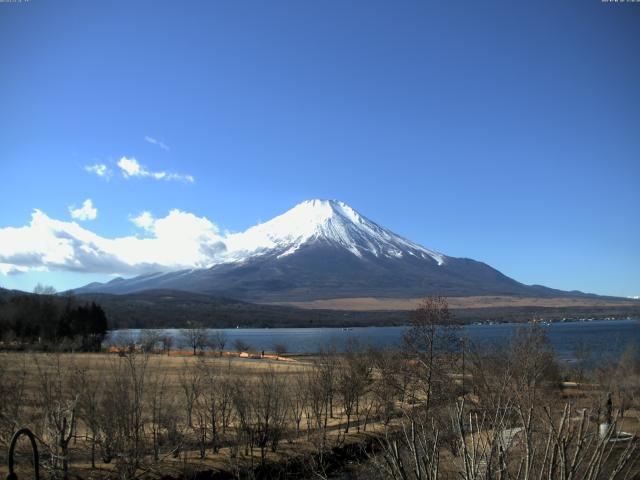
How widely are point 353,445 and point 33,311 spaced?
8036 centimetres

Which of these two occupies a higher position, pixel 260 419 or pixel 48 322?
pixel 48 322

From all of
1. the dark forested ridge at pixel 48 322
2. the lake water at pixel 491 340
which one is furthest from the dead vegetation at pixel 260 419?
the dark forested ridge at pixel 48 322

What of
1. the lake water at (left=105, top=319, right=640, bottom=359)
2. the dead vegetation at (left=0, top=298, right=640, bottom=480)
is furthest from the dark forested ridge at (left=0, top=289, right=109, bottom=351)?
the dead vegetation at (left=0, top=298, right=640, bottom=480)

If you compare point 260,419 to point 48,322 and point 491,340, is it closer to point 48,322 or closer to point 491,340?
point 491,340

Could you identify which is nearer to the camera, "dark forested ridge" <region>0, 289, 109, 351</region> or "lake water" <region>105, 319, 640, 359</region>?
"lake water" <region>105, 319, 640, 359</region>

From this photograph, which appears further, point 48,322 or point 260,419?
point 48,322

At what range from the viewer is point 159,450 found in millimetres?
21469

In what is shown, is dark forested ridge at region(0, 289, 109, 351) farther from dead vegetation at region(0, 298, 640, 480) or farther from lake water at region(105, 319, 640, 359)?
dead vegetation at region(0, 298, 640, 480)

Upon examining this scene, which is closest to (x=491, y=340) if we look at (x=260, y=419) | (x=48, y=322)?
(x=260, y=419)

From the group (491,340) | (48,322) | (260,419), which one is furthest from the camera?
(48,322)

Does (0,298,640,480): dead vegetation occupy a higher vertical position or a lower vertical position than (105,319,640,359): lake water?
higher

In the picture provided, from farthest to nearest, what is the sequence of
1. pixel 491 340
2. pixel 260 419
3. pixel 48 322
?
pixel 48 322
pixel 491 340
pixel 260 419

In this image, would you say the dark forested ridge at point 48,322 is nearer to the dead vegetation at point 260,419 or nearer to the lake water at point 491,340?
the lake water at point 491,340

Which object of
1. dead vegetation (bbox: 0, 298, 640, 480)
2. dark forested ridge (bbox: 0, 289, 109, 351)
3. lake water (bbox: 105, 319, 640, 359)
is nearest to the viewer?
dead vegetation (bbox: 0, 298, 640, 480)
